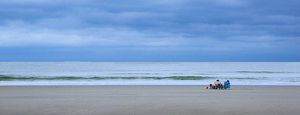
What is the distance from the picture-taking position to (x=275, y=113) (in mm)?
9664

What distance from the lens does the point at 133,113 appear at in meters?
9.63

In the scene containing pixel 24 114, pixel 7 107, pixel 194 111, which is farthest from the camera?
pixel 7 107

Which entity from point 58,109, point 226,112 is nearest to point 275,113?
point 226,112

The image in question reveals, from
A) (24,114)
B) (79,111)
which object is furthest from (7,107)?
(79,111)

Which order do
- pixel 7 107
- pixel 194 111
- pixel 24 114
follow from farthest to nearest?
pixel 7 107 → pixel 194 111 → pixel 24 114

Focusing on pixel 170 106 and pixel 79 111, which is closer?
pixel 79 111

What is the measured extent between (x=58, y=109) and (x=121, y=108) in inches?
99.1

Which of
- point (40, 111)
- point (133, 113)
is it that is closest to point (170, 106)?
point (133, 113)

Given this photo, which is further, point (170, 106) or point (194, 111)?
point (170, 106)

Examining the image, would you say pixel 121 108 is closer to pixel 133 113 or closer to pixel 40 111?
pixel 133 113

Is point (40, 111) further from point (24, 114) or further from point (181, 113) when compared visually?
point (181, 113)

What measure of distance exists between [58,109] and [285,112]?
8883 millimetres

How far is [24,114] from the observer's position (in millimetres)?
9406

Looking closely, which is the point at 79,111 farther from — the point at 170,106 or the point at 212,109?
the point at 212,109
